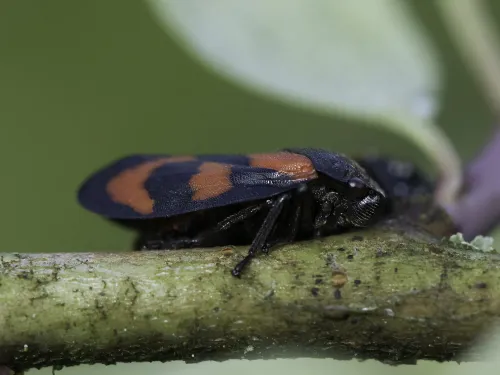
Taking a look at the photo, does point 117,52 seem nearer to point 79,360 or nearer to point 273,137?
point 273,137

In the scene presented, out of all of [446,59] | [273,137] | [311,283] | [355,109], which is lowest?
[273,137]

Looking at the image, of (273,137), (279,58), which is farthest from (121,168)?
(273,137)

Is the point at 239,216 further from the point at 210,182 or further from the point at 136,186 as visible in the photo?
the point at 136,186

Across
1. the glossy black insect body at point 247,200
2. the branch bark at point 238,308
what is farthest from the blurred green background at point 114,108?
the branch bark at point 238,308

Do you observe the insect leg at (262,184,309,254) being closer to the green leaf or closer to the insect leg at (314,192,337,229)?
the insect leg at (314,192,337,229)

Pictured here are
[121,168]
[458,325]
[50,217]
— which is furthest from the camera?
[50,217]

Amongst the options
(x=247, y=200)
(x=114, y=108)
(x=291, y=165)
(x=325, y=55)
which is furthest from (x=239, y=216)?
(x=114, y=108)
